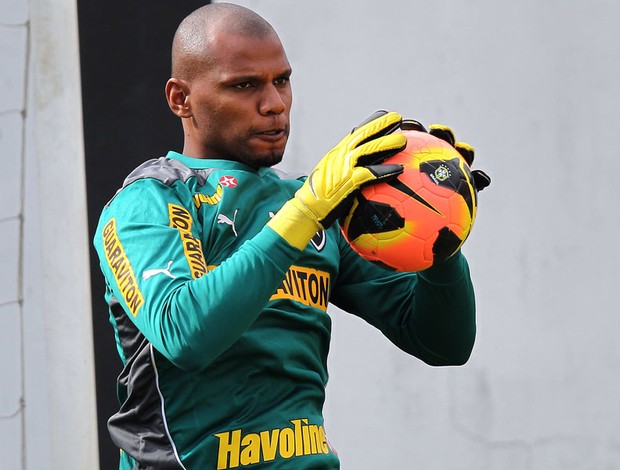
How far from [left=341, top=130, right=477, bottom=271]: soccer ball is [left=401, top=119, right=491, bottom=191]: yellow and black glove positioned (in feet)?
0.38

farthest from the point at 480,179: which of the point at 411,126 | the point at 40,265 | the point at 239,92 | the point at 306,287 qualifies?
the point at 40,265

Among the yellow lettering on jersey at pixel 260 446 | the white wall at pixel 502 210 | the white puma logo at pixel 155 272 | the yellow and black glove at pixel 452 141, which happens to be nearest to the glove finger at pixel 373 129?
the yellow and black glove at pixel 452 141

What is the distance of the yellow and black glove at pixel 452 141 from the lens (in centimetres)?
238

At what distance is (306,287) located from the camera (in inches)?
93.9

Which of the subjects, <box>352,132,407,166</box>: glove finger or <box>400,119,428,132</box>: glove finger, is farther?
<box>400,119,428,132</box>: glove finger

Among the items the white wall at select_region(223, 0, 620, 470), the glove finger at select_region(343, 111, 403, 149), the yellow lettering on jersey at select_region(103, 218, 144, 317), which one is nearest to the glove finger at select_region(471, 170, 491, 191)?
the glove finger at select_region(343, 111, 403, 149)

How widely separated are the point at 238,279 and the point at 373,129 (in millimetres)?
393

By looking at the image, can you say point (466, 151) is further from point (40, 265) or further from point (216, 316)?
point (40, 265)

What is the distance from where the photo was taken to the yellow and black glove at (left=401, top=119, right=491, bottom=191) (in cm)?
238

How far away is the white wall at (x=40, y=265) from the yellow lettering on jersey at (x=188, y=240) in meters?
1.67

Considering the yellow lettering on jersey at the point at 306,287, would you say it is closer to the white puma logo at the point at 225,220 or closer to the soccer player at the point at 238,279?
the soccer player at the point at 238,279

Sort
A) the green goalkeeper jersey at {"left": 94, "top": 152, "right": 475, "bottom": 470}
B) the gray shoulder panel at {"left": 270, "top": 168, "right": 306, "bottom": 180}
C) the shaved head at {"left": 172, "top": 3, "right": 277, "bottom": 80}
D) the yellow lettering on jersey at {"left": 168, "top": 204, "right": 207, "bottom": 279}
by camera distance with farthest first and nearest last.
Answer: the gray shoulder panel at {"left": 270, "top": 168, "right": 306, "bottom": 180} < the shaved head at {"left": 172, "top": 3, "right": 277, "bottom": 80} < the yellow lettering on jersey at {"left": 168, "top": 204, "right": 207, "bottom": 279} < the green goalkeeper jersey at {"left": 94, "top": 152, "right": 475, "bottom": 470}

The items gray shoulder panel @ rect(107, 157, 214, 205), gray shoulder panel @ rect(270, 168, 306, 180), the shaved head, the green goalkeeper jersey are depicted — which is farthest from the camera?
gray shoulder panel @ rect(270, 168, 306, 180)

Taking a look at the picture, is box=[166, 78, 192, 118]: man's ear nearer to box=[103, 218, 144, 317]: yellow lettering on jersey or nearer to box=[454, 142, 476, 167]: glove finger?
box=[103, 218, 144, 317]: yellow lettering on jersey
